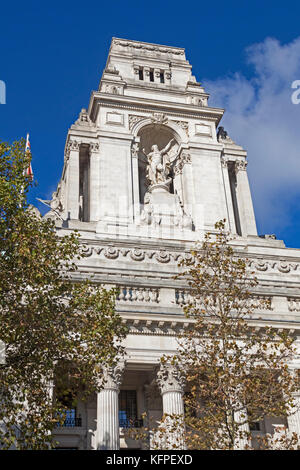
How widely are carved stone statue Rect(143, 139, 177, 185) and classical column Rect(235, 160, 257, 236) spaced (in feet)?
19.1

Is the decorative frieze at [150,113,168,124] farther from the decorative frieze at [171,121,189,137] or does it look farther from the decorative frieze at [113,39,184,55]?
the decorative frieze at [113,39,184,55]

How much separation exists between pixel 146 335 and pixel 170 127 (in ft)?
77.3

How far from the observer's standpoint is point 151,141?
1938 inches

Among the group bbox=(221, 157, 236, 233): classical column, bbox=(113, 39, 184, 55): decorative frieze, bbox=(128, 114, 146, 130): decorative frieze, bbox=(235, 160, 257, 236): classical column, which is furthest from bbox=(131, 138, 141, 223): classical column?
bbox=(113, 39, 184, 55): decorative frieze

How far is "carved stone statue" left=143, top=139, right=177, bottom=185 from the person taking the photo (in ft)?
149

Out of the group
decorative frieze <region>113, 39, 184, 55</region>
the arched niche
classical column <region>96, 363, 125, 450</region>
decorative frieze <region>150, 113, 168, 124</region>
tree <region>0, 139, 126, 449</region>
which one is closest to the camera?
tree <region>0, 139, 126, 449</region>

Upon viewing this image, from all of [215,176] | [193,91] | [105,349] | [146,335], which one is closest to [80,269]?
[146,335]

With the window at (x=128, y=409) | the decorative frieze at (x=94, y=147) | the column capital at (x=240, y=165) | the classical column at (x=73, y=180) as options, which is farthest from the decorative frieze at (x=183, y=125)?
the window at (x=128, y=409)

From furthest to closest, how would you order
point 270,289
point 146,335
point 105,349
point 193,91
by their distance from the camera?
1. point 193,91
2. point 270,289
3. point 146,335
4. point 105,349

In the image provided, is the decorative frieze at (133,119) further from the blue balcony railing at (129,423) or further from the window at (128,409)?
the blue balcony railing at (129,423)

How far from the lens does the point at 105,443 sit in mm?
25719

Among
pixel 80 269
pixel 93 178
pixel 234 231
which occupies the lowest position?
pixel 80 269

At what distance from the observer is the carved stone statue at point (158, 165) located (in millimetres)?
45375

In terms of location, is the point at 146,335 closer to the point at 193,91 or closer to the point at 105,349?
the point at 105,349
